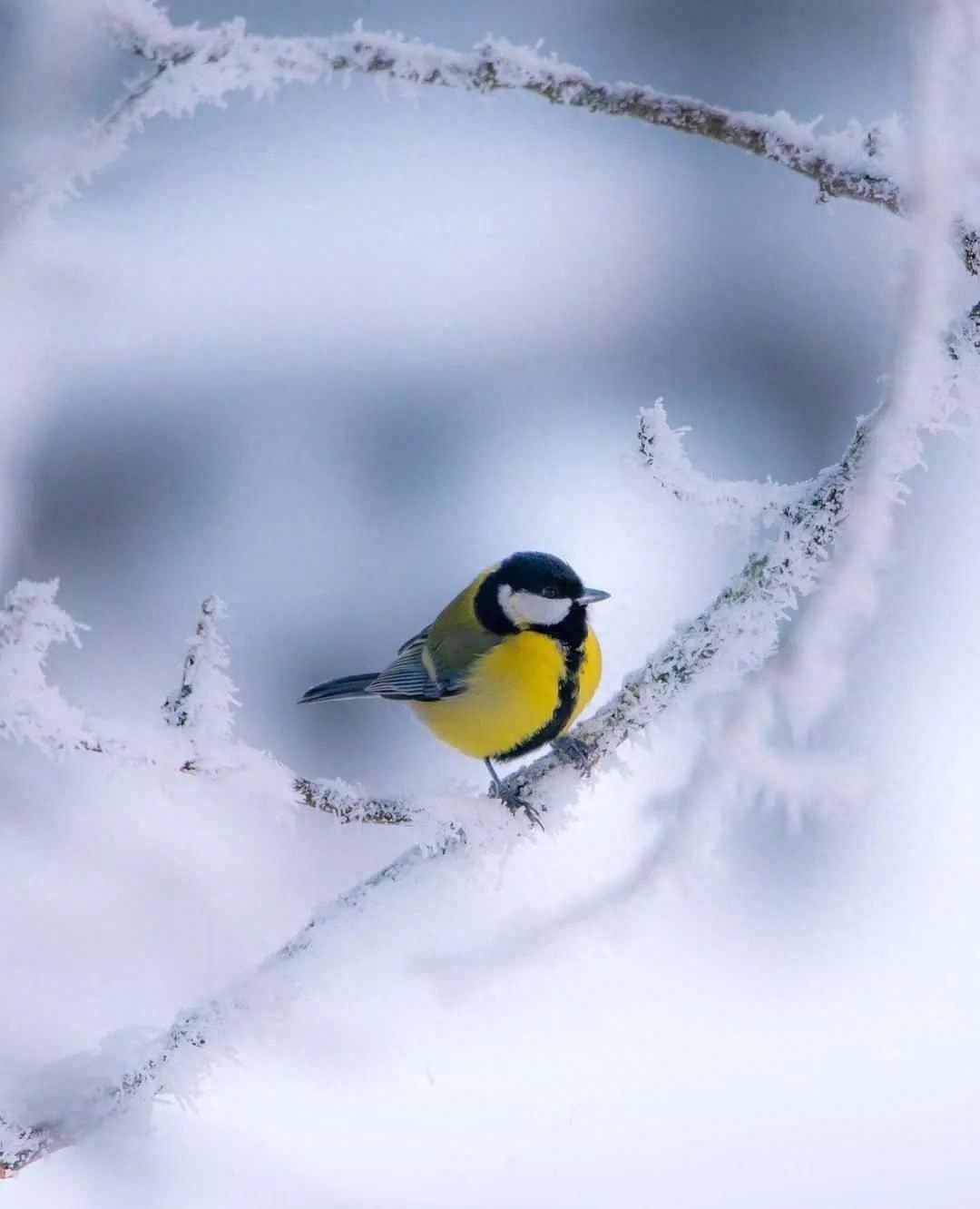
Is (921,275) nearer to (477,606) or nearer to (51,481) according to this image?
(477,606)

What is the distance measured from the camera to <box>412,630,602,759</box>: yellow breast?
0.71m

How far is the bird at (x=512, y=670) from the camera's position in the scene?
712mm

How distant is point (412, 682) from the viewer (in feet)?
2.58

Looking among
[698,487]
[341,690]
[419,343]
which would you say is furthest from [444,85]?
[419,343]

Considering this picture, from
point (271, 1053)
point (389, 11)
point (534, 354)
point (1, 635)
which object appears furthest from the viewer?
point (534, 354)

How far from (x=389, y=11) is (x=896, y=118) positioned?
0.72m

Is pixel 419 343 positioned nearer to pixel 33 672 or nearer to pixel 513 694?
pixel 513 694

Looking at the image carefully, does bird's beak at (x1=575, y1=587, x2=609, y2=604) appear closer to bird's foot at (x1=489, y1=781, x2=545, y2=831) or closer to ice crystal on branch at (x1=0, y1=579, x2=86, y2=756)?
bird's foot at (x1=489, y1=781, x2=545, y2=831)

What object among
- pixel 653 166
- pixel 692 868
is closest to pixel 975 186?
pixel 692 868

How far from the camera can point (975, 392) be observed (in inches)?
21.6

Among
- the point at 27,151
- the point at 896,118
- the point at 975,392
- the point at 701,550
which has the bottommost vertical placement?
the point at 975,392

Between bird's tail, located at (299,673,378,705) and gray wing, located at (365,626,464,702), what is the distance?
0.4 inches

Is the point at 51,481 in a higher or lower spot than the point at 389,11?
lower

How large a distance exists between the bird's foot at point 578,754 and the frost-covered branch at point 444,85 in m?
0.32
